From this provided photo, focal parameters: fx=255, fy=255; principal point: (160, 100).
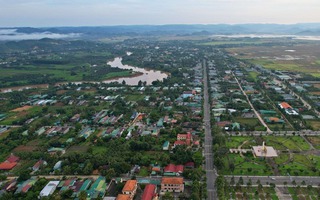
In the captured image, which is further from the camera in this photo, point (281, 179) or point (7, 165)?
point (7, 165)

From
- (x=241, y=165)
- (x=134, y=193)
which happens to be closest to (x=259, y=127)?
(x=241, y=165)

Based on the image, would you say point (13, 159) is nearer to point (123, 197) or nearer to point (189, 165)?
point (123, 197)

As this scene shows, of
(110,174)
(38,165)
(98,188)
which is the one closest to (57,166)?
(38,165)

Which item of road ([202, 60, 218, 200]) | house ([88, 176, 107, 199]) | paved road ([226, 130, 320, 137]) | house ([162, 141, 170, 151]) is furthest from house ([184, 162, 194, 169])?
paved road ([226, 130, 320, 137])

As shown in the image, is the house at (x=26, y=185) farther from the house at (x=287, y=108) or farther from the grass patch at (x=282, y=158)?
the house at (x=287, y=108)

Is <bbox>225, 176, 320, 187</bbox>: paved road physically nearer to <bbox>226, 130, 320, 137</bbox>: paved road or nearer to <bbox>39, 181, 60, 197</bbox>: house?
<bbox>226, 130, 320, 137</bbox>: paved road

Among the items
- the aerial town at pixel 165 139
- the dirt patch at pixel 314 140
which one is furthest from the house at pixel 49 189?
the dirt patch at pixel 314 140
